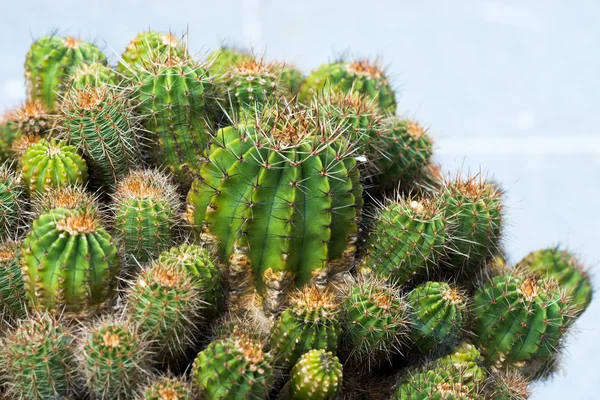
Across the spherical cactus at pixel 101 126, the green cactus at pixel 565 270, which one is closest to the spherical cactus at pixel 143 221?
the spherical cactus at pixel 101 126

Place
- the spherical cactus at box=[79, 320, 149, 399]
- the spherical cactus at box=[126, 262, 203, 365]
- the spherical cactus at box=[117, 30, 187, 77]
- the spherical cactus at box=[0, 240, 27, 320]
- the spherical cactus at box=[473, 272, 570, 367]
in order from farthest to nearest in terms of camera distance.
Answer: the spherical cactus at box=[117, 30, 187, 77], the spherical cactus at box=[473, 272, 570, 367], the spherical cactus at box=[0, 240, 27, 320], the spherical cactus at box=[126, 262, 203, 365], the spherical cactus at box=[79, 320, 149, 399]

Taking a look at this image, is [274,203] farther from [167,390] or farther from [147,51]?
[147,51]

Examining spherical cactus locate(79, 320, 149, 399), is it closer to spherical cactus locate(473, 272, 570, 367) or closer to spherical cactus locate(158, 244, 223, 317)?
spherical cactus locate(158, 244, 223, 317)

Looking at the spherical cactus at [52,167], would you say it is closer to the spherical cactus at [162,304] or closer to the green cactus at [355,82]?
the spherical cactus at [162,304]

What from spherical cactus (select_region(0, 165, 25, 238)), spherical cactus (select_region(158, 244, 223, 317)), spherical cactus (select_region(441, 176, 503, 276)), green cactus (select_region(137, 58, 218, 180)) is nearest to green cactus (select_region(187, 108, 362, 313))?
spherical cactus (select_region(158, 244, 223, 317))

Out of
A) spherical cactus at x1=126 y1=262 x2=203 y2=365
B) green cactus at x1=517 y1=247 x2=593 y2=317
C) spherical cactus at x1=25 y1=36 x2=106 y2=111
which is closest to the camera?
spherical cactus at x1=126 y1=262 x2=203 y2=365

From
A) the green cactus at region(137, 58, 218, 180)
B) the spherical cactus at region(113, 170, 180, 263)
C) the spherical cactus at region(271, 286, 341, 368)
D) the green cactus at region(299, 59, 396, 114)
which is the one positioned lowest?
the spherical cactus at region(271, 286, 341, 368)
